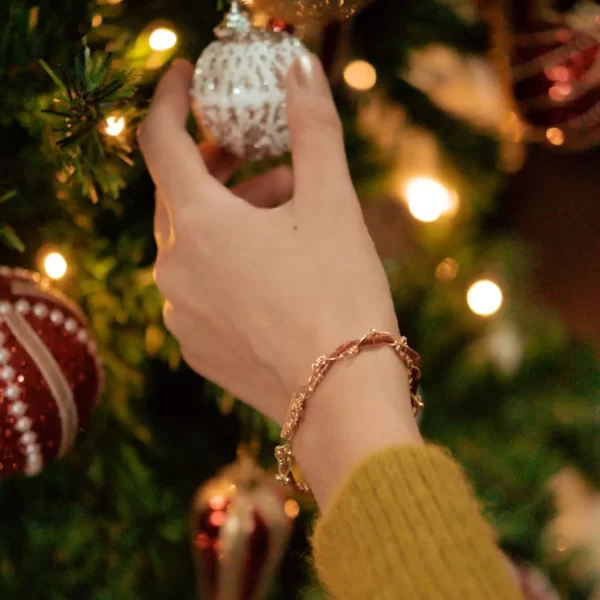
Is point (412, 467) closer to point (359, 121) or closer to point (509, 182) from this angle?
point (359, 121)

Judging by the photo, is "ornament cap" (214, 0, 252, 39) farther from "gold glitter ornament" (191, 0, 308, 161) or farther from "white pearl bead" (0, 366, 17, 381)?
Result: "white pearl bead" (0, 366, 17, 381)

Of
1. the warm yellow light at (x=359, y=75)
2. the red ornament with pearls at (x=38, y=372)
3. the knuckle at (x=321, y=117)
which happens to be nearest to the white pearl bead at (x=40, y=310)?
the red ornament with pearls at (x=38, y=372)

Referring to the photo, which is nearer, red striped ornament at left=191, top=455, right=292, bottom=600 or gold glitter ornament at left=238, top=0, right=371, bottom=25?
gold glitter ornament at left=238, top=0, right=371, bottom=25

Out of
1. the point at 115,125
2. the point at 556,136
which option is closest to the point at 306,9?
the point at 115,125

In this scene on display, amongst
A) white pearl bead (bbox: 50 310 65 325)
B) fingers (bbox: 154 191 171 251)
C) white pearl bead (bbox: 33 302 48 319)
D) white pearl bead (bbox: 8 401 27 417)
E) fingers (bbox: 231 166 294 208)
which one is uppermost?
fingers (bbox: 231 166 294 208)

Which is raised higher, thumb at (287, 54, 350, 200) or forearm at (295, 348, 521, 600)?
thumb at (287, 54, 350, 200)

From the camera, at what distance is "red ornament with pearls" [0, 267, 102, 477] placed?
400 millimetres

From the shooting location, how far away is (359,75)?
0.69 metres

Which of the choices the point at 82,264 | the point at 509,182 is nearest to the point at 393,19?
the point at 82,264

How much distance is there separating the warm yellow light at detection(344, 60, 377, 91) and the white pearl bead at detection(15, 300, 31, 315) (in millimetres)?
429

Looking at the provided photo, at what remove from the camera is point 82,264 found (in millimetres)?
570

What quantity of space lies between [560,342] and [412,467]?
25.3 inches

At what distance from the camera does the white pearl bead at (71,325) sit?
43 centimetres

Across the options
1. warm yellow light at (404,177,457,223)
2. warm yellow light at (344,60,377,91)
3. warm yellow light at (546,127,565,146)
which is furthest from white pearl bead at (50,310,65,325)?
warm yellow light at (546,127,565,146)
